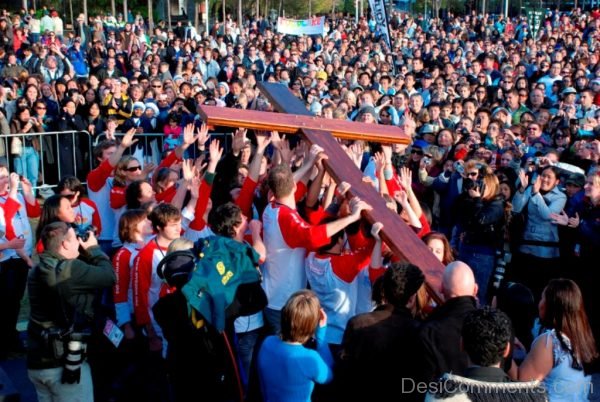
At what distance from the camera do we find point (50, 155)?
11820 mm

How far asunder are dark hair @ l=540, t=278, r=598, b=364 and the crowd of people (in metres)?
0.01

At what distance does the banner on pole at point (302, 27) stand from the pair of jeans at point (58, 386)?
18742mm

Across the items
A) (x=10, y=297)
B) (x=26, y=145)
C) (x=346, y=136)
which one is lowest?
(x=10, y=297)

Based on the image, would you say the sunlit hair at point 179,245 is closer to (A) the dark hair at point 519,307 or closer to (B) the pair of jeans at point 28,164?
(A) the dark hair at point 519,307

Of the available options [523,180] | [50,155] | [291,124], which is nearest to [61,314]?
[291,124]

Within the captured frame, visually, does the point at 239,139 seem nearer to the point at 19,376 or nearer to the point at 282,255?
the point at 282,255

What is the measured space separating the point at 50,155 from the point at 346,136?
7405mm

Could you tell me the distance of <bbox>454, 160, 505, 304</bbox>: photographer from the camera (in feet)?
22.8

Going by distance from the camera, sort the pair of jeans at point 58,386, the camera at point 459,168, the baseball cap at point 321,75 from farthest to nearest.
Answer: the baseball cap at point 321,75 < the camera at point 459,168 < the pair of jeans at point 58,386

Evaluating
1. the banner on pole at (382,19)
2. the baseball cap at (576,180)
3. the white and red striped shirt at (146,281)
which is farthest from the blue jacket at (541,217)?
the banner on pole at (382,19)

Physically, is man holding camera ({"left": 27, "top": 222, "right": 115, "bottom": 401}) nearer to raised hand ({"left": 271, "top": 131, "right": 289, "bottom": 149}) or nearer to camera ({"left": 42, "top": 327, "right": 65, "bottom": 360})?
camera ({"left": 42, "top": 327, "right": 65, "bottom": 360})

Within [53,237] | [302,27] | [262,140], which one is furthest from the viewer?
[302,27]

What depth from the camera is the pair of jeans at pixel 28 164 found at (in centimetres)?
1141

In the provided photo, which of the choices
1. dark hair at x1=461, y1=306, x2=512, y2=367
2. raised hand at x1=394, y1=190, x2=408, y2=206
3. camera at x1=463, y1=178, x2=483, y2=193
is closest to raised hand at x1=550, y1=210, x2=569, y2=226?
camera at x1=463, y1=178, x2=483, y2=193
